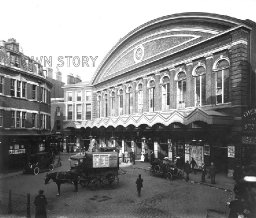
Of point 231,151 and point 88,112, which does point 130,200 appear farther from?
point 88,112

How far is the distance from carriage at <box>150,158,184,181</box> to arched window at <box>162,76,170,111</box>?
7.84 metres

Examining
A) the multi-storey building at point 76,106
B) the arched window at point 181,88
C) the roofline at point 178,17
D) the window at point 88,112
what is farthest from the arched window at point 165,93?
the window at point 88,112

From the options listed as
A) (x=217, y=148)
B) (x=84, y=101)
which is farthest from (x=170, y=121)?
(x=84, y=101)

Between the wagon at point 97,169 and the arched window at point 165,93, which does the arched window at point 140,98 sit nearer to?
the arched window at point 165,93

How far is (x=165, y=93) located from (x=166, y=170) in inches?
388

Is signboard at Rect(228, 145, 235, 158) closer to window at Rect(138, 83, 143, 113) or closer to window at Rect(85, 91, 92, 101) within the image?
window at Rect(138, 83, 143, 113)

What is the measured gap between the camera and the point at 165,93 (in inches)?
1024

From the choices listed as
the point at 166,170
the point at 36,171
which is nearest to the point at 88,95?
the point at 36,171

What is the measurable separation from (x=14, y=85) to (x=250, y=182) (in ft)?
73.0

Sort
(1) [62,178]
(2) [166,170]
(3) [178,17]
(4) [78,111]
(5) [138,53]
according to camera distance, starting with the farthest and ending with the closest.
Answer: (4) [78,111] < (5) [138,53] < (3) [178,17] < (2) [166,170] < (1) [62,178]

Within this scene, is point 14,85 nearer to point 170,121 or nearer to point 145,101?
point 145,101

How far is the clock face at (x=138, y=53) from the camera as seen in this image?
1157 inches

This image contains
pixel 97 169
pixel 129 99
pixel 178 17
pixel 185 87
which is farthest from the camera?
pixel 129 99

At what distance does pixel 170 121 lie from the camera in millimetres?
20453
